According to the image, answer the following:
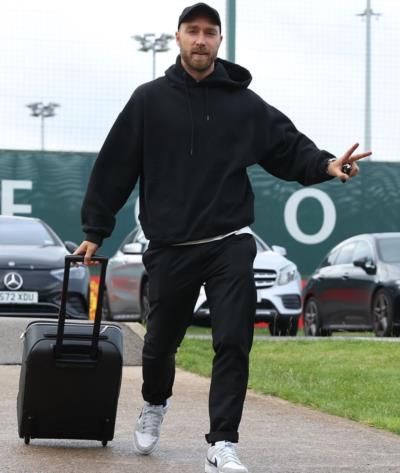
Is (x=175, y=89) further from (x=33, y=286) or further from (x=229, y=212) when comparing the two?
(x=33, y=286)

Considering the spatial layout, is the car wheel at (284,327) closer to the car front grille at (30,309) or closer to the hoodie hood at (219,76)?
the car front grille at (30,309)

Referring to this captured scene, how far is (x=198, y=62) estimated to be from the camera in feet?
21.2

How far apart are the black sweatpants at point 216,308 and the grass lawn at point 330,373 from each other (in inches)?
69.6

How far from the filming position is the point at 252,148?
6.51 metres

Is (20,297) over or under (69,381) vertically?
under

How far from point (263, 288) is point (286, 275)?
0.36 meters

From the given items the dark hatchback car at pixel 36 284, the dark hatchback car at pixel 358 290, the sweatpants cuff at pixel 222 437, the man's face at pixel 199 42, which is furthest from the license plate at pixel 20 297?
the sweatpants cuff at pixel 222 437

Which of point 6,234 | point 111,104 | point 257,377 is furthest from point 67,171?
point 257,377

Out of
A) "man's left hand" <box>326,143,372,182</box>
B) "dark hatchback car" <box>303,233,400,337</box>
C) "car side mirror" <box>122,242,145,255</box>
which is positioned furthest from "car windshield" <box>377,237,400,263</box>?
"man's left hand" <box>326,143,372,182</box>

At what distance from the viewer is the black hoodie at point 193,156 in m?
6.39

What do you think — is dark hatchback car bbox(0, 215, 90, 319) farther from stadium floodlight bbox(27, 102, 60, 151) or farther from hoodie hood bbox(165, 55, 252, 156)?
hoodie hood bbox(165, 55, 252, 156)

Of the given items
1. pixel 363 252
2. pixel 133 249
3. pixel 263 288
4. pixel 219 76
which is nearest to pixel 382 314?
pixel 363 252

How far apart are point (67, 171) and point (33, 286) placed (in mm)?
8639

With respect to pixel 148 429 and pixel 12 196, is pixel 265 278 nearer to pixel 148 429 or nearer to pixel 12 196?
pixel 12 196
